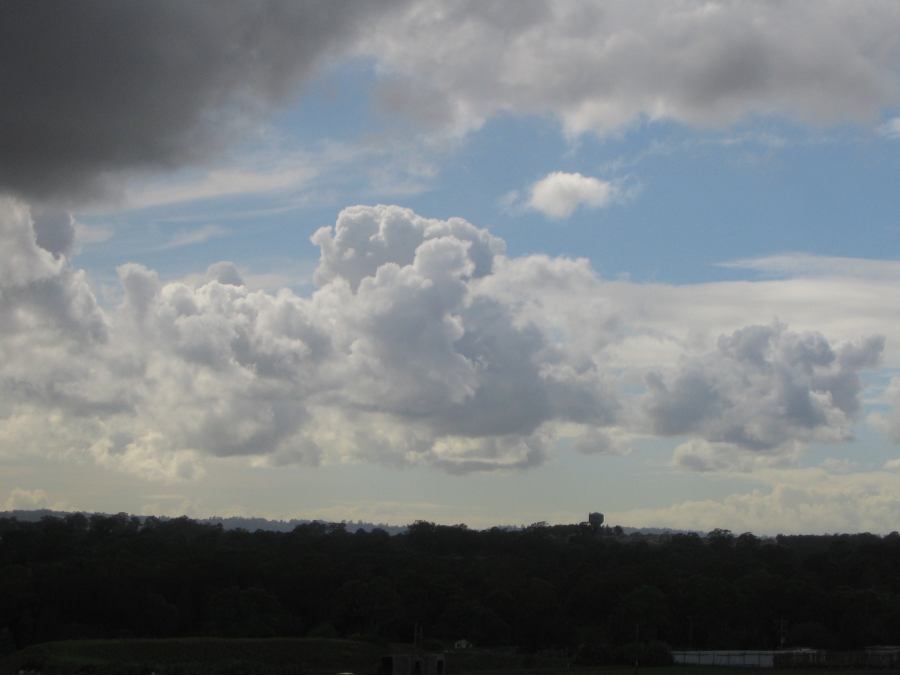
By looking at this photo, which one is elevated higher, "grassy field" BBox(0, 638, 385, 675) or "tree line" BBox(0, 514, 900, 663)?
"tree line" BBox(0, 514, 900, 663)

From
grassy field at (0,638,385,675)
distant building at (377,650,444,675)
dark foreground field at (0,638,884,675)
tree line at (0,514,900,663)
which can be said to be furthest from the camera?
tree line at (0,514,900,663)

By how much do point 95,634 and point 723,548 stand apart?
9987cm

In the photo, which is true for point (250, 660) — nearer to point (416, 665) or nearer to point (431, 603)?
point (416, 665)

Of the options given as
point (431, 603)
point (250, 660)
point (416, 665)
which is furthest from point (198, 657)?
point (431, 603)

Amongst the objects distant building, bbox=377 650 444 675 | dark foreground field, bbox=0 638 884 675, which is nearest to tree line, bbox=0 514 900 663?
dark foreground field, bbox=0 638 884 675

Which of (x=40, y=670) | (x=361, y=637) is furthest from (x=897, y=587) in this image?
(x=40, y=670)

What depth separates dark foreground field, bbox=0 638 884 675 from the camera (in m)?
84.4

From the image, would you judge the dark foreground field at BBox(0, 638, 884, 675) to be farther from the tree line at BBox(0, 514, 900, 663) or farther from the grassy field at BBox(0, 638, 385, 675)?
the tree line at BBox(0, 514, 900, 663)

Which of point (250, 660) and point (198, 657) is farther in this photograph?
point (198, 657)

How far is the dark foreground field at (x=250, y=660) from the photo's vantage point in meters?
84.4

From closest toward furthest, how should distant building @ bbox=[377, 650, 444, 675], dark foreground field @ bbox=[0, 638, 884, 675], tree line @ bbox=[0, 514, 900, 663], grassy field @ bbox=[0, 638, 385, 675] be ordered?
distant building @ bbox=[377, 650, 444, 675], grassy field @ bbox=[0, 638, 385, 675], dark foreground field @ bbox=[0, 638, 884, 675], tree line @ bbox=[0, 514, 900, 663]

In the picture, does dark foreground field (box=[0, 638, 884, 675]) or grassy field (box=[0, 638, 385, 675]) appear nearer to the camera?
grassy field (box=[0, 638, 385, 675])

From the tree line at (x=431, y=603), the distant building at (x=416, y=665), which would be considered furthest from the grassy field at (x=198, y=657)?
the tree line at (x=431, y=603)

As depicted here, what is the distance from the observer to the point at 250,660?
299 ft
